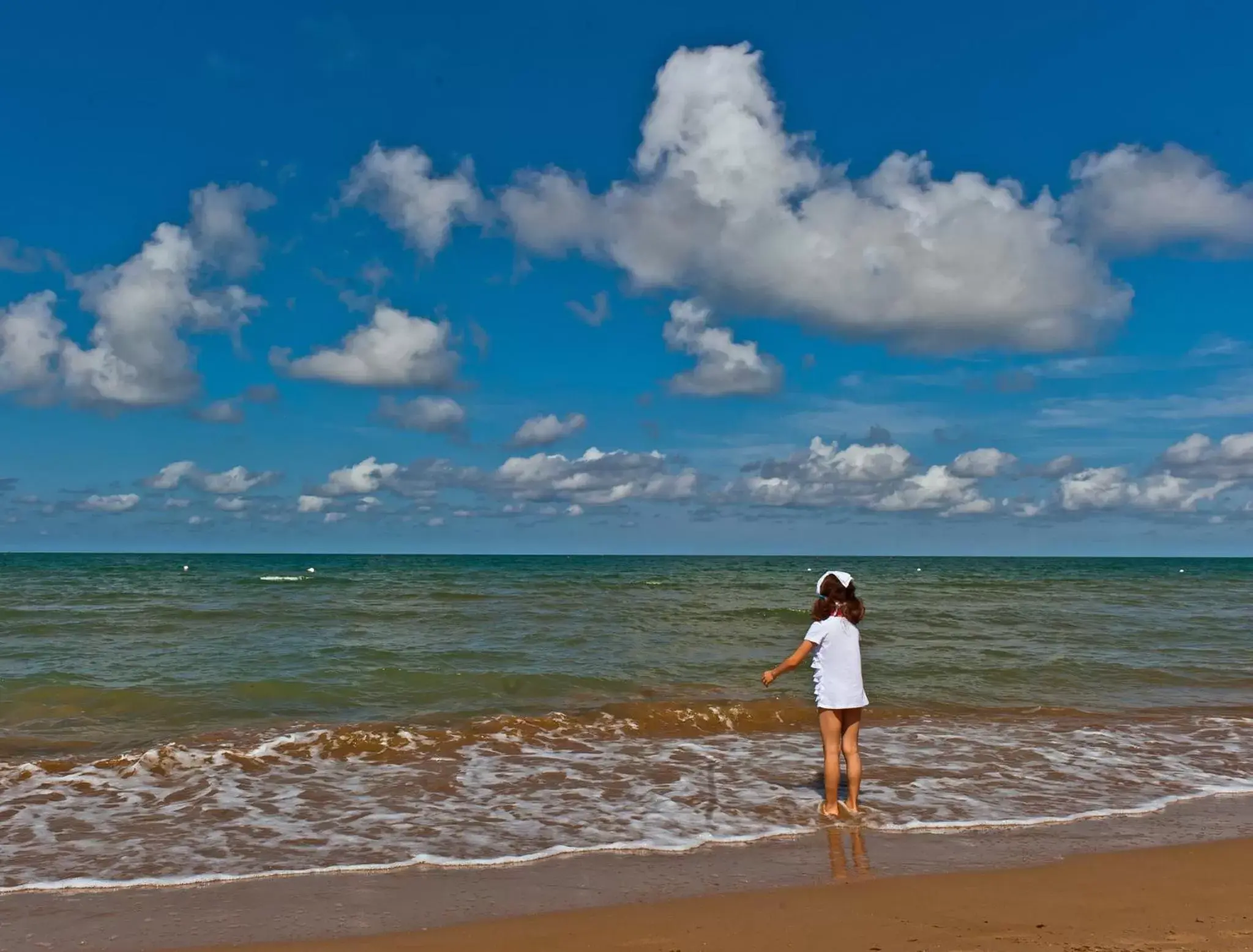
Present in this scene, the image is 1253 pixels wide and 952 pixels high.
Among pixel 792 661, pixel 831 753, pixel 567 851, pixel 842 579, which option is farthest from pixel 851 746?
pixel 567 851

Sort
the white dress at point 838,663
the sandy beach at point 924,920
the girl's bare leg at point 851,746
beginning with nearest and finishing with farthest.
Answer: the sandy beach at point 924,920, the white dress at point 838,663, the girl's bare leg at point 851,746

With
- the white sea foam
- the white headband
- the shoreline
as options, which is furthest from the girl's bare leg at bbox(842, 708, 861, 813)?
the white headband

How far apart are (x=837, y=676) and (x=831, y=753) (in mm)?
659

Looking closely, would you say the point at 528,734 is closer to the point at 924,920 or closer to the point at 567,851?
the point at 567,851

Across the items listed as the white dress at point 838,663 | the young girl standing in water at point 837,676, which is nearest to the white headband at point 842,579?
the young girl standing in water at point 837,676

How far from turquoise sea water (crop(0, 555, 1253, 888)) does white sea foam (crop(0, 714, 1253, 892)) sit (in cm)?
4

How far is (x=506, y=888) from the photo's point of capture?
6.01m

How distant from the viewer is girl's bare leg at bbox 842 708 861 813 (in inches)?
307

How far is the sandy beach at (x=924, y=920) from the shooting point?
490 centimetres

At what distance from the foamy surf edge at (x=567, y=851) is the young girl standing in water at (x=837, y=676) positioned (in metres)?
0.39

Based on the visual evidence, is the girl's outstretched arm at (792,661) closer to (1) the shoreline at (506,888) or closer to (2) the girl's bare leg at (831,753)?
(2) the girl's bare leg at (831,753)

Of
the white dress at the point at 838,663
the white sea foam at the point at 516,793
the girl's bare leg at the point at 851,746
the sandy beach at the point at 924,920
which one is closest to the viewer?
the sandy beach at the point at 924,920

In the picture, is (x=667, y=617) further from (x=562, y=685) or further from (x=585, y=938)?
(x=585, y=938)

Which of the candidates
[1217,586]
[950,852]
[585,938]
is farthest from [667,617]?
[1217,586]
